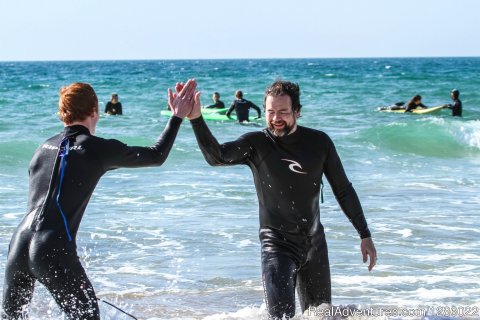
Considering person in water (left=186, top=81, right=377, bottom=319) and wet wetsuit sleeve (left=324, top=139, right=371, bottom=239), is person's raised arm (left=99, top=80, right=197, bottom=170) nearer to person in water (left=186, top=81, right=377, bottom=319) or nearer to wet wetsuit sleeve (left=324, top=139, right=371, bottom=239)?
person in water (left=186, top=81, right=377, bottom=319)

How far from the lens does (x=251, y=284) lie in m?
7.72

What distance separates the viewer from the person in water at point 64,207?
14.4ft

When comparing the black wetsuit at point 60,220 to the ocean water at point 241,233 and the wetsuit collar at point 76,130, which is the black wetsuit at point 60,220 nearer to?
the wetsuit collar at point 76,130

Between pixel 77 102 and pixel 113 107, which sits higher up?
pixel 77 102

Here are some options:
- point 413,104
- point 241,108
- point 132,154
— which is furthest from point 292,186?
point 413,104

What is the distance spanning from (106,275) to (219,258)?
1149 mm

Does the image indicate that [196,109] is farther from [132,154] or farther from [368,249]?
[368,249]

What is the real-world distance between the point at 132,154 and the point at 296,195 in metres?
1.13

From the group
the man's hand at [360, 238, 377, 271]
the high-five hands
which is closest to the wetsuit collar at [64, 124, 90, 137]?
the high-five hands

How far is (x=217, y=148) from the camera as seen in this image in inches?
200

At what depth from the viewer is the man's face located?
518 centimetres

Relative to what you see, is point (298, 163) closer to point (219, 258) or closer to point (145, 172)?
point (219, 258)

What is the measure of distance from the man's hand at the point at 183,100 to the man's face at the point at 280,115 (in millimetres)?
484

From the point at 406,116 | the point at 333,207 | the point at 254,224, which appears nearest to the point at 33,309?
the point at 254,224
